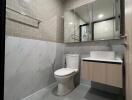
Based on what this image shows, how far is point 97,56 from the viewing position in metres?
1.76

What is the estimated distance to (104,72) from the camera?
133 centimetres

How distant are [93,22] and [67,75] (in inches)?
51.2

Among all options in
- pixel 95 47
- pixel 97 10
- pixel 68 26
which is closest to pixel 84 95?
pixel 95 47

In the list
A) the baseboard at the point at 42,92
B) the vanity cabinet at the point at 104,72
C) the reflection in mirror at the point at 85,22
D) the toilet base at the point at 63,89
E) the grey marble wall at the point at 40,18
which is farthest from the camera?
the reflection in mirror at the point at 85,22

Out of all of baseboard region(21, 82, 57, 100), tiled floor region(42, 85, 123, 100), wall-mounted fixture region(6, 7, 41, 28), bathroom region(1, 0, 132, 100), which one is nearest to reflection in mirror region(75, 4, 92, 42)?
bathroom region(1, 0, 132, 100)

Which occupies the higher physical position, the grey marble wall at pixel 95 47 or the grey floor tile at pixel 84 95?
the grey marble wall at pixel 95 47

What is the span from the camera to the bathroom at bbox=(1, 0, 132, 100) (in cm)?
127

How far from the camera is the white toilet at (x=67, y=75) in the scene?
1604mm

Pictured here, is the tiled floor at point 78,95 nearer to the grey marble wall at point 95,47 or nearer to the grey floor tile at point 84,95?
the grey floor tile at point 84,95

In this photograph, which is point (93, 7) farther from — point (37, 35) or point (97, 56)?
point (37, 35)

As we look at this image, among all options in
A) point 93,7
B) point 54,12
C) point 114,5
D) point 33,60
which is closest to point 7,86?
point 33,60

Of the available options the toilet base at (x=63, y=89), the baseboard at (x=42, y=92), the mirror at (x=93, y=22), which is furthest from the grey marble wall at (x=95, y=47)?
the baseboard at (x=42, y=92)

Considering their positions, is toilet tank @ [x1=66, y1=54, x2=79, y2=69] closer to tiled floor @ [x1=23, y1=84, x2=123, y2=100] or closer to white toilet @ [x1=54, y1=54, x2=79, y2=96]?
white toilet @ [x1=54, y1=54, x2=79, y2=96]

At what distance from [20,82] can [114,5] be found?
2.25 metres
